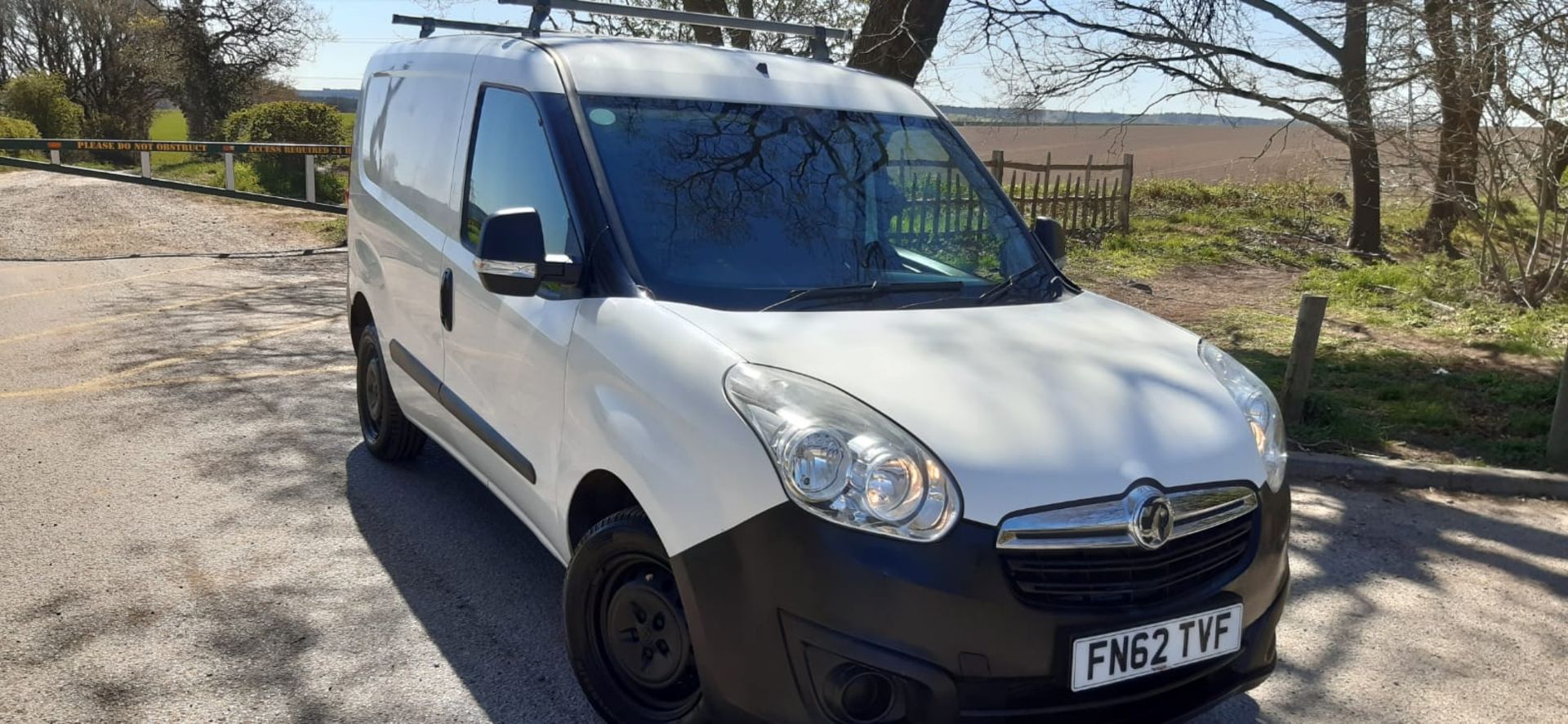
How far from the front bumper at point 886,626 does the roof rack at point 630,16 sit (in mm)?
2701

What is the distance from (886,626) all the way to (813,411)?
52cm

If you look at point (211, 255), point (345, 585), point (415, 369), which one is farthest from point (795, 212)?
point (211, 255)

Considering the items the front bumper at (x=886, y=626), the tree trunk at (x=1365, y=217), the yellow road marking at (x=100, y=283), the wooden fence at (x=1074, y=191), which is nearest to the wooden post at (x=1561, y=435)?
the front bumper at (x=886, y=626)

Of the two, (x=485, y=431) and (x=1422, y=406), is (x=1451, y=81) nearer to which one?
(x=1422, y=406)

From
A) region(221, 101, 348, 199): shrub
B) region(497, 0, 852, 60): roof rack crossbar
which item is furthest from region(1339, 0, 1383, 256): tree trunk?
region(221, 101, 348, 199): shrub

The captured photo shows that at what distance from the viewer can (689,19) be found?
520 centimetres

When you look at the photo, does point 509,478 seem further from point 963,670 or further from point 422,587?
point 963,670

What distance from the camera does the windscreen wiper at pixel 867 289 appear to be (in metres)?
3.43

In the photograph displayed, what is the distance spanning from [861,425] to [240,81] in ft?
117

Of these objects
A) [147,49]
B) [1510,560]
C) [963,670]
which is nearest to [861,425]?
[963,670]

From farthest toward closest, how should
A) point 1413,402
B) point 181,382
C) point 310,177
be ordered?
1. point 310,177
2. point 1413,402
3. point 181,382

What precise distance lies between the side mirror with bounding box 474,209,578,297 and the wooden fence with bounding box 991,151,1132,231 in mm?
13714

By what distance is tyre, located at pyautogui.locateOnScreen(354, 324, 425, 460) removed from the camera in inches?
217

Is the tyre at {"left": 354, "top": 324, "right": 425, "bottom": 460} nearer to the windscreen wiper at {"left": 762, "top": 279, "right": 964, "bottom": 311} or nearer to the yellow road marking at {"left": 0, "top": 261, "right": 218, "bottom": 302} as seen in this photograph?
the windscreen wiper at {"left": 762, "top": 279, "right": 964, "bottom": 311}
